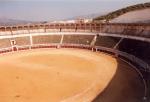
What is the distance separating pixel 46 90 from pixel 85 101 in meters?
7.22

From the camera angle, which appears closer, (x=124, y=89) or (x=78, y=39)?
(x=124, y=89)

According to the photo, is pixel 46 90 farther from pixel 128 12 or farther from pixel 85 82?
pixel 128 12

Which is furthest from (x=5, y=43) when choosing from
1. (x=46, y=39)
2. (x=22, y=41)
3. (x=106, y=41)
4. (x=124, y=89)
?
(x=124, y=89)

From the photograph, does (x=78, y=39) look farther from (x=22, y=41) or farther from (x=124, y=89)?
(x=124, y=89)

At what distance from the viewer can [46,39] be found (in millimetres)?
77500

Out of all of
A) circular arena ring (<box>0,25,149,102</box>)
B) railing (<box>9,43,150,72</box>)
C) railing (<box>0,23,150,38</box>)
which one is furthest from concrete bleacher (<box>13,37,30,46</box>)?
railing (<box>0,23,150,38</box>)

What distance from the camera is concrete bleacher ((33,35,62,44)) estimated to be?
76.5 meters

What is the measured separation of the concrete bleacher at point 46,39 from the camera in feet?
251

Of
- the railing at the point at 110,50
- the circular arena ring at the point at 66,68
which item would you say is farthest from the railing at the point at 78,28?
the railing at the point at 110,50

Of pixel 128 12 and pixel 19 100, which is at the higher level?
pixel 128 12

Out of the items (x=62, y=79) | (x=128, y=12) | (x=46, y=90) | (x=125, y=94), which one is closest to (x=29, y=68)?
(x=62, y=79)

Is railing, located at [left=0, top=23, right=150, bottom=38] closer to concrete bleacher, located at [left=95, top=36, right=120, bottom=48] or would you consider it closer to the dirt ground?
concrete bleacher, located at [left=95, top=36, right=120, bottom=48]

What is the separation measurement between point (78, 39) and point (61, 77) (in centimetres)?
3145

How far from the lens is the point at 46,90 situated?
39250 mm
